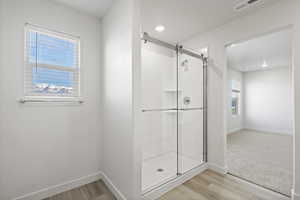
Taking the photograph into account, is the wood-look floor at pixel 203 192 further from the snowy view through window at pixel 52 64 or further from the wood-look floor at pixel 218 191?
the snowy view through window at pixel 52 64

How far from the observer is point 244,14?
2109 mm

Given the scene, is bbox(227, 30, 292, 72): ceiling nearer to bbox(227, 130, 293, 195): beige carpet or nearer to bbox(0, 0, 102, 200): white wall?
bbox(227, 130, 293, 195): beige carpet

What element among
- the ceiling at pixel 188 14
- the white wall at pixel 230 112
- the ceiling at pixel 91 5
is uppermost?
the ceiling at pixel 188 14

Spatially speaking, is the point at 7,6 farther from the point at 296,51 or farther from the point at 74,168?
the point at 296,51

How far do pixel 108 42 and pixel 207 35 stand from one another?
1914 millimetres

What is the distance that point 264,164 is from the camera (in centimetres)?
262

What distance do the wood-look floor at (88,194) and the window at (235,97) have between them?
5.79 m

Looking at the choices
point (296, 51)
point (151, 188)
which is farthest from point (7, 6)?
point (296, 51)

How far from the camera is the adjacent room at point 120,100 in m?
1.57

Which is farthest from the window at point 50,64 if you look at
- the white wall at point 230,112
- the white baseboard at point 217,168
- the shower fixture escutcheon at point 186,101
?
the white wall at point 230,112

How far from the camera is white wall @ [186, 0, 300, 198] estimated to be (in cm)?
165

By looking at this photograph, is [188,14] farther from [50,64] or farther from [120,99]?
[50,64]

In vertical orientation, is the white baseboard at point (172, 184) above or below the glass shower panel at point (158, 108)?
below

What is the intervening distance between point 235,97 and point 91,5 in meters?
6.29
